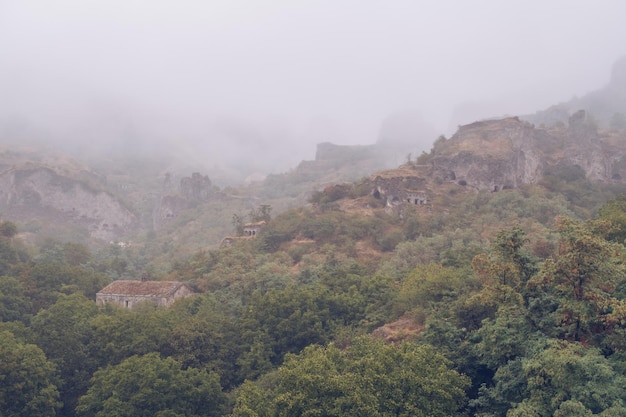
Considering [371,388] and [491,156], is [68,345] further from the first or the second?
[491,156]

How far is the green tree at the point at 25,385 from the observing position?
21.7 m

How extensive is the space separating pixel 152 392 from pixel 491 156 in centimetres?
4249

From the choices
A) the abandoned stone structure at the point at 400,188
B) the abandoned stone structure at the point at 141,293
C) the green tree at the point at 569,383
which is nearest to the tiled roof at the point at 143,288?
the abandoned stone structure at the point at 141,293

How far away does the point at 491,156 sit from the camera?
55312 millimetres

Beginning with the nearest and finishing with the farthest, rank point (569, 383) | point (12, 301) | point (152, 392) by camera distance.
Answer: point (569, 383) < point (152, 392) < point (12, 301)

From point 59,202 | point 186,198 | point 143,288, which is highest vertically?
point 143,288

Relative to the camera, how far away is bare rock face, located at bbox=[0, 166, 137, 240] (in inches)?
3708

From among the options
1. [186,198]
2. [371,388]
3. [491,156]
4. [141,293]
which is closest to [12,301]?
[141,293]

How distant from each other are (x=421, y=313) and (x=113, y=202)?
3621 inches

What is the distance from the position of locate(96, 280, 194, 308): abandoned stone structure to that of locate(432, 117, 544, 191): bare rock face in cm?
2904

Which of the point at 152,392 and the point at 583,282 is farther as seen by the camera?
the point at 152,392

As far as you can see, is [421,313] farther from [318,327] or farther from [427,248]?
[427,248]

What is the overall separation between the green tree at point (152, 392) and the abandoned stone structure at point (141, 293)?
1398cm

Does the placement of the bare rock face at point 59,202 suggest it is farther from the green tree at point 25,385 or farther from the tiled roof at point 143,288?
the green tree at point 25,385
